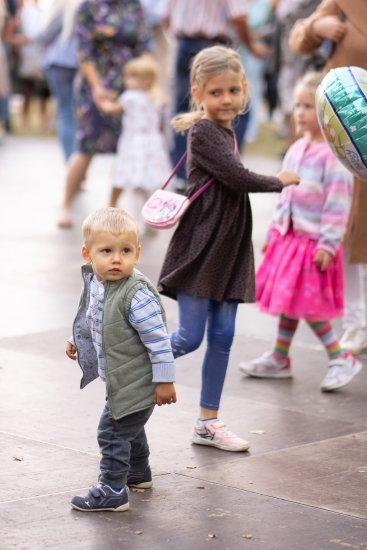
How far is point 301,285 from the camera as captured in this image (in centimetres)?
544

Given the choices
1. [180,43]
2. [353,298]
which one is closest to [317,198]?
[353,298]

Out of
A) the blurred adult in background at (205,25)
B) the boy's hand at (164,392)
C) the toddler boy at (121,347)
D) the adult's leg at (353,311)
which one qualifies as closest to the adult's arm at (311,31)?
the adult's leg at (353,311)

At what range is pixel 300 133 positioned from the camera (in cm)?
580

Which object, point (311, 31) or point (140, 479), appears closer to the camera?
point (140, 479)

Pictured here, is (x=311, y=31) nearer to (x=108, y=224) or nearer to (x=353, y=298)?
(x=353, y=298)

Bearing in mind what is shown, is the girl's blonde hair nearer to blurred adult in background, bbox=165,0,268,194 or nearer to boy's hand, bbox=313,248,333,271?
blurred adult in background, bbox=165,0,268,194

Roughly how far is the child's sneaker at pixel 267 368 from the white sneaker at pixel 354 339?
22.8 inches

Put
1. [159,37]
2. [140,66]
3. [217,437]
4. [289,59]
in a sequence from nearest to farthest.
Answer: [217,437]
[140,66]
[289,59]
[159,37]

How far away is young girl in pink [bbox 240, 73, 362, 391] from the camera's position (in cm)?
537

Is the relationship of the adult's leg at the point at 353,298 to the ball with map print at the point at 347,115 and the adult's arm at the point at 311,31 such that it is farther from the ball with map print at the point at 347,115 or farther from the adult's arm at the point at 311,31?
the ball with map print at the point at 347,115

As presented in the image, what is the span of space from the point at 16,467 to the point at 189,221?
126cm

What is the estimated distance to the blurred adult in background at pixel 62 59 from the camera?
35.8 feet

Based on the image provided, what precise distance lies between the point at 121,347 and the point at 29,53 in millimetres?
15788

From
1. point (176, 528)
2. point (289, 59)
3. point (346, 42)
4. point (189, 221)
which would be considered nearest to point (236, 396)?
point (189, 221)
